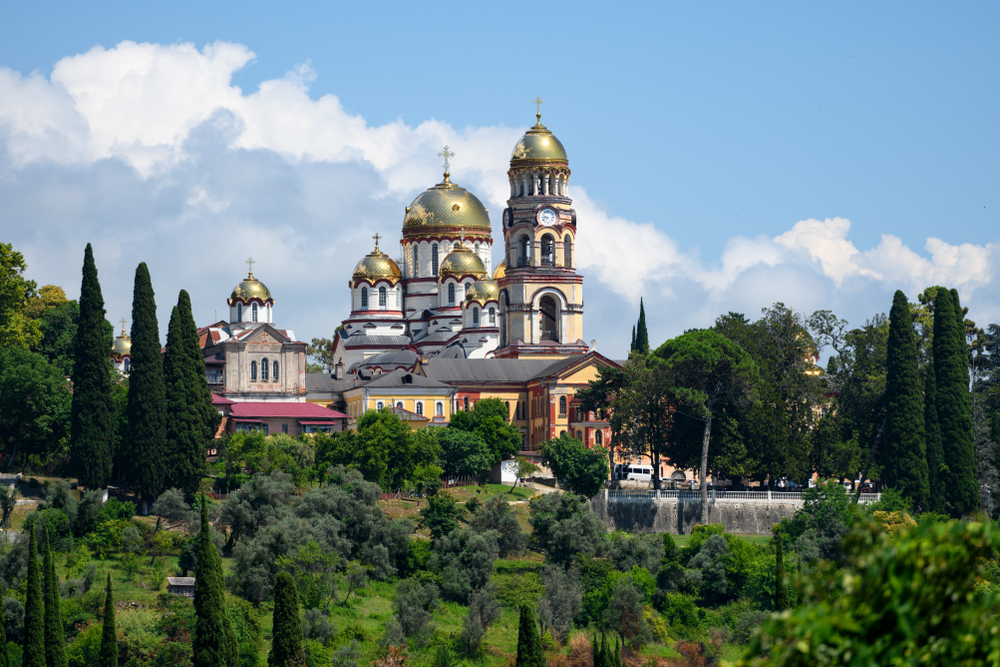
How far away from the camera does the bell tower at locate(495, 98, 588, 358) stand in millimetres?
89562

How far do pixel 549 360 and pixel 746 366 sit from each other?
26863 mm

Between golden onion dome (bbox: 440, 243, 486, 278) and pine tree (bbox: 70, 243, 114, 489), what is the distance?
48589 mm

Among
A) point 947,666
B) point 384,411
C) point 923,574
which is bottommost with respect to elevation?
point 947,666

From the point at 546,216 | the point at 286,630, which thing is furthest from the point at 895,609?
the point at 546,216

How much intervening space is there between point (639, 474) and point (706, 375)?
1178cm

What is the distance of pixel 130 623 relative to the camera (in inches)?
1662

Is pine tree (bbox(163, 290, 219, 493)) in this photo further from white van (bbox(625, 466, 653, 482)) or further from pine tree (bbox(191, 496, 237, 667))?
white van (bbox(625, 466, 653, 482))

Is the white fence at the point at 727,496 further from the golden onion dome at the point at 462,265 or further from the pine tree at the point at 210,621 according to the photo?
the golden onion dome at the point at 462,265

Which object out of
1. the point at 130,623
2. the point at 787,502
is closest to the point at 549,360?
the point at 787,502

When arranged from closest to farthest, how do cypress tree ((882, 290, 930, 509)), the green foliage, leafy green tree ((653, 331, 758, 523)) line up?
1. the green foliage
2. cypress tree ((882, 290, 930, 509))
3. leafy green tree ((653, 331, 758, 523))

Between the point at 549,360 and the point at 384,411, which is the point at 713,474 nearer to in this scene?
the point at 384,411

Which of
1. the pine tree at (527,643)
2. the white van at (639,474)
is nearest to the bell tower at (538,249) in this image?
the white van at (639,474)

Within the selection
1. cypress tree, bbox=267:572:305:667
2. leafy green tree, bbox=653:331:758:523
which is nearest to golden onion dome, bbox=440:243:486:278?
leafy green tree, bbox=653:331:758:523

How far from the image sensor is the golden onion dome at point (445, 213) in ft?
337
